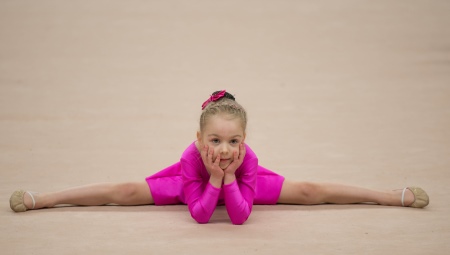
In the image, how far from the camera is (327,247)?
3201 mm

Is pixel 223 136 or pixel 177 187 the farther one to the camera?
→ pixel 177 187

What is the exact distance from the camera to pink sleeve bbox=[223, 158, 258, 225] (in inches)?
137

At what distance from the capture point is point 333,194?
388cm

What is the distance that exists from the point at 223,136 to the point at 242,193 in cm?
34

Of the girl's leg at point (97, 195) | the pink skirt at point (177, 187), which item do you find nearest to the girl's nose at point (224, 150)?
the pink skirt at point (177, 187)

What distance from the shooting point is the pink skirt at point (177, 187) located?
12.7 feet

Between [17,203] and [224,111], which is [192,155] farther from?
[17,203]

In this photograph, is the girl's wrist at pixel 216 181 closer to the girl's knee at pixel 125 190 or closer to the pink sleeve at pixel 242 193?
the pink sleeve at pixel 242 193

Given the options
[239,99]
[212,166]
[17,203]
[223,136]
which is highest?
[239,99]

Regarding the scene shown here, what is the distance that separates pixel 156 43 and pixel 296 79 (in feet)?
6.51

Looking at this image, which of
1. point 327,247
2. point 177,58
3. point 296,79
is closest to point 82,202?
point 327,247

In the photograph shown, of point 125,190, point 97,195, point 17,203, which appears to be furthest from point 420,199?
point 17,203

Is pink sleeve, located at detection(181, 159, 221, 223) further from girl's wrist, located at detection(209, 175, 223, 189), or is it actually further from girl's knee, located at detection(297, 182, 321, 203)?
girl's knee, located at detection(297, 182, 321, 203)

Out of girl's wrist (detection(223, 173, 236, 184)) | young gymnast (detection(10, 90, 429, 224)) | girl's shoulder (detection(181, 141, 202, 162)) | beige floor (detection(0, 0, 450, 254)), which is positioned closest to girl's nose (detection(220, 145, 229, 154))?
young gymnast (detection(10, 90, 429, 224))
